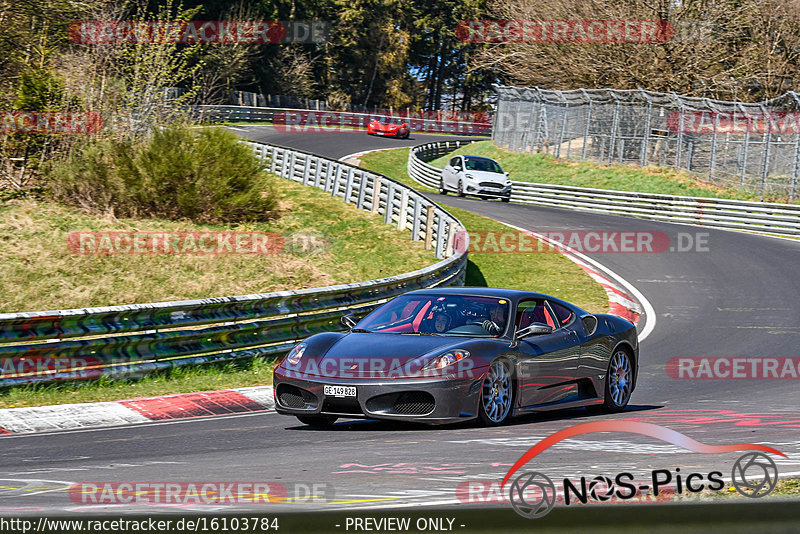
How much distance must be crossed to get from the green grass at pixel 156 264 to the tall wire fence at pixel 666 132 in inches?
629

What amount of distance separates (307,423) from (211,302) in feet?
10.8

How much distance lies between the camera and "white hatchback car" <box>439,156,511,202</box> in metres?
34.8

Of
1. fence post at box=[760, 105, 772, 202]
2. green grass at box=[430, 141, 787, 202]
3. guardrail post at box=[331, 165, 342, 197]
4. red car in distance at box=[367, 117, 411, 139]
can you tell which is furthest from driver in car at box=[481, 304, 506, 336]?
red car in distance at box=[367, 117, 411, 139]

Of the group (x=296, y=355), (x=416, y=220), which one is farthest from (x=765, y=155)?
(x=296, y=355)

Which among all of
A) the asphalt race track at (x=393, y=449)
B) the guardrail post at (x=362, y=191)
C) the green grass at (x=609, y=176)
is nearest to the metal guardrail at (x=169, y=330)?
the asphalt race track at (x=393, y=449)

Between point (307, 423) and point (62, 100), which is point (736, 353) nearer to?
point (307, 423)

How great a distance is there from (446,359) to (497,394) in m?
0.61

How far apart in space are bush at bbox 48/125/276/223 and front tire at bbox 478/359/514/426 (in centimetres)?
1471

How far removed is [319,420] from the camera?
8500mm

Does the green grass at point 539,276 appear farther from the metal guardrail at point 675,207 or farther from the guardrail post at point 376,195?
the metal guardrail at point 675,207

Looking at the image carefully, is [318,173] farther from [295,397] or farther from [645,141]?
[295,397]

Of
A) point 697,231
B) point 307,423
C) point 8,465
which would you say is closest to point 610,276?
point 697,231

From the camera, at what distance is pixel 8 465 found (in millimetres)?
6441

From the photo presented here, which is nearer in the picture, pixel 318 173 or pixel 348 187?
pixel 348 187
